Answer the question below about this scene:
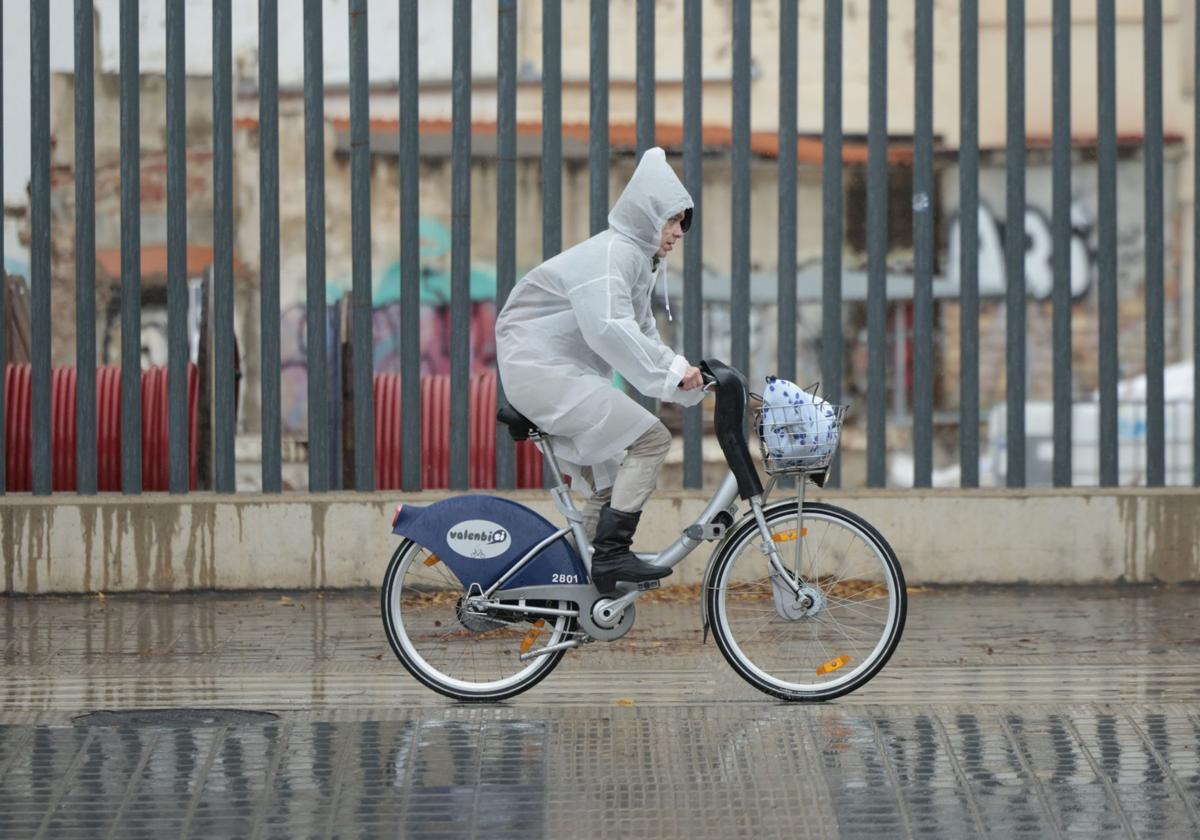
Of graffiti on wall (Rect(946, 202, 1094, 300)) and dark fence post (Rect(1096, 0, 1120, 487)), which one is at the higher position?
graffiti on wall (Rect(946, 202, 1094, 300))

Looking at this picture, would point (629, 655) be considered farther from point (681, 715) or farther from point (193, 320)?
point (193, 320)

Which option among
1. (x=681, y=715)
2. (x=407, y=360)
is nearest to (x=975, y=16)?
(x=407, y=360)

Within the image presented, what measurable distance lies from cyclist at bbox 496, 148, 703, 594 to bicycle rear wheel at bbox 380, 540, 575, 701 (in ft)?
1.16

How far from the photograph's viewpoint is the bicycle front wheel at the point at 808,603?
Answer: 6.87 metres

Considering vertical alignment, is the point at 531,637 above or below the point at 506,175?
below

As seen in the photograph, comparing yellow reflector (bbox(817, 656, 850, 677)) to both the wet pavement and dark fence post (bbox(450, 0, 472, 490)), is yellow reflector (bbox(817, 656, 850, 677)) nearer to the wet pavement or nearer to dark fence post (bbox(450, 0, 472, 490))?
the wet pavement

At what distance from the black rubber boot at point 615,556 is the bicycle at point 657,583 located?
0.20 feet

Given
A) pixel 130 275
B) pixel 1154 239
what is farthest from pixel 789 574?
pixel 130 275

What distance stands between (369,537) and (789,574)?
3749mm

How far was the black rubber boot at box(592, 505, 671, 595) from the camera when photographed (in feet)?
22.7

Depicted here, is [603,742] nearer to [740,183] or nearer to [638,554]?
[638,554]

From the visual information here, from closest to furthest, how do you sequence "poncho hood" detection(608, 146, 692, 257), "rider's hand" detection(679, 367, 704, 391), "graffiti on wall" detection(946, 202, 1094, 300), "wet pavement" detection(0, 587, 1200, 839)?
"wet pavement" detection(0, 587, 1200, 839) < "rider's hand" detection(679, 367, 704, 391) < "poncho hood" detection(608, 146, 692, 257) < "graffiti on wall" detection(946, 202, 1094, 300)

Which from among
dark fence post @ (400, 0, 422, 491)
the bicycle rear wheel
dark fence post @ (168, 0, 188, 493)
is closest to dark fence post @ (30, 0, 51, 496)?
dark fence post @ (168, 0, 188, 493)

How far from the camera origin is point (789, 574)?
6926 mm
